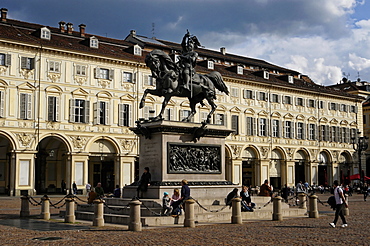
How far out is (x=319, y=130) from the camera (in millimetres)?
66938

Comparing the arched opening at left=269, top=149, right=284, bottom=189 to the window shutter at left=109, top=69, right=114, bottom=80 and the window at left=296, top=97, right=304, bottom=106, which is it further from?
the window shutter at left=109, top=69, right=114, bottom=80

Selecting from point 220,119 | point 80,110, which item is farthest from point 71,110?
point 220,119

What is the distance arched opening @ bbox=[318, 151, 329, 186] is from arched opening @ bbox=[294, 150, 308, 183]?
260 cm

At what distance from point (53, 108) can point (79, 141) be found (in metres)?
3.59

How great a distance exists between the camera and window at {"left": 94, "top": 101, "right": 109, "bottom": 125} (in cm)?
4834

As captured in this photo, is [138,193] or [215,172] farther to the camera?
[215,172]

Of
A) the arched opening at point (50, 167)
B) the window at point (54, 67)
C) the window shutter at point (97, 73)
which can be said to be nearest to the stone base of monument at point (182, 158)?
the window at point (54, 67)

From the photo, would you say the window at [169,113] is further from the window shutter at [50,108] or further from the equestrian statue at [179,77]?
the equestrian statue at [179,77]

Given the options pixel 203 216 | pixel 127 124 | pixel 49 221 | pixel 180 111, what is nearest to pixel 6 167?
pixel 127 124

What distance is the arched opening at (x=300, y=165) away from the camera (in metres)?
64.7

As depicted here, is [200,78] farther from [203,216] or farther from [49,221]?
[49,221]

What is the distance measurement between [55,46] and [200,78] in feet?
84.4

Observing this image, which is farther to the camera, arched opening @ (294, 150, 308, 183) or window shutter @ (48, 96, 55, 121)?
arched opening @ (294, 150, 308, 183)

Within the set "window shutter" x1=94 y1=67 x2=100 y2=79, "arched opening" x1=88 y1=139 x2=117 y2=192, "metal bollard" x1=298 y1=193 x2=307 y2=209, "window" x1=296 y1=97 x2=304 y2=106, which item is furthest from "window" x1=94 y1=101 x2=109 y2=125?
"metal bollard" x1=298 y1=193 x2=307 y2=209
